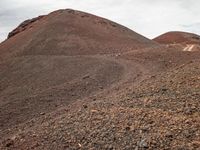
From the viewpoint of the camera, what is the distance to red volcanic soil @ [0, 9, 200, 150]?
11466mm

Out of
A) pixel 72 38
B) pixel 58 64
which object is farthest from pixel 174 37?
pixel 58 64

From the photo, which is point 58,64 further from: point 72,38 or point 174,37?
point 174,37

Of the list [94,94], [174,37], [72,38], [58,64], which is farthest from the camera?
[174,37]

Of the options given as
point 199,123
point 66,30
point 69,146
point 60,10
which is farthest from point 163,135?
point 60,10

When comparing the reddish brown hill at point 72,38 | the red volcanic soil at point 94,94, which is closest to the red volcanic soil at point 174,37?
the reddish brown hill at point 72,38

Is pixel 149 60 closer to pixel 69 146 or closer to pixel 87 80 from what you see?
pixel 87 80

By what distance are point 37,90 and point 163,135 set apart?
15.0 meters

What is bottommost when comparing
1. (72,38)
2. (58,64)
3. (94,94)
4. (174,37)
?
(94,94)

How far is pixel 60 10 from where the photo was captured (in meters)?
55.8

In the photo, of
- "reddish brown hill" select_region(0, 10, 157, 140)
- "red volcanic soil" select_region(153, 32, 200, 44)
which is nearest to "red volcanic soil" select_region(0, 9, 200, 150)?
"reddish brown hill" select_region(0, 10, 157, 140)

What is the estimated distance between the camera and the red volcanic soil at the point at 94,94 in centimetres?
1147

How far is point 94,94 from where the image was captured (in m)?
21.1

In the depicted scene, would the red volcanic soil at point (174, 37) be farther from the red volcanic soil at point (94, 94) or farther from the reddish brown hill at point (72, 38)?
Answer: the red volcanic soil at point (94, 94)

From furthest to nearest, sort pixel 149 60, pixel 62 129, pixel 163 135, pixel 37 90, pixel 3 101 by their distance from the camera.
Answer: pixel 149 60, pixel 37 90, pixel 3 101, pixel 62 129, pixel 163 135
